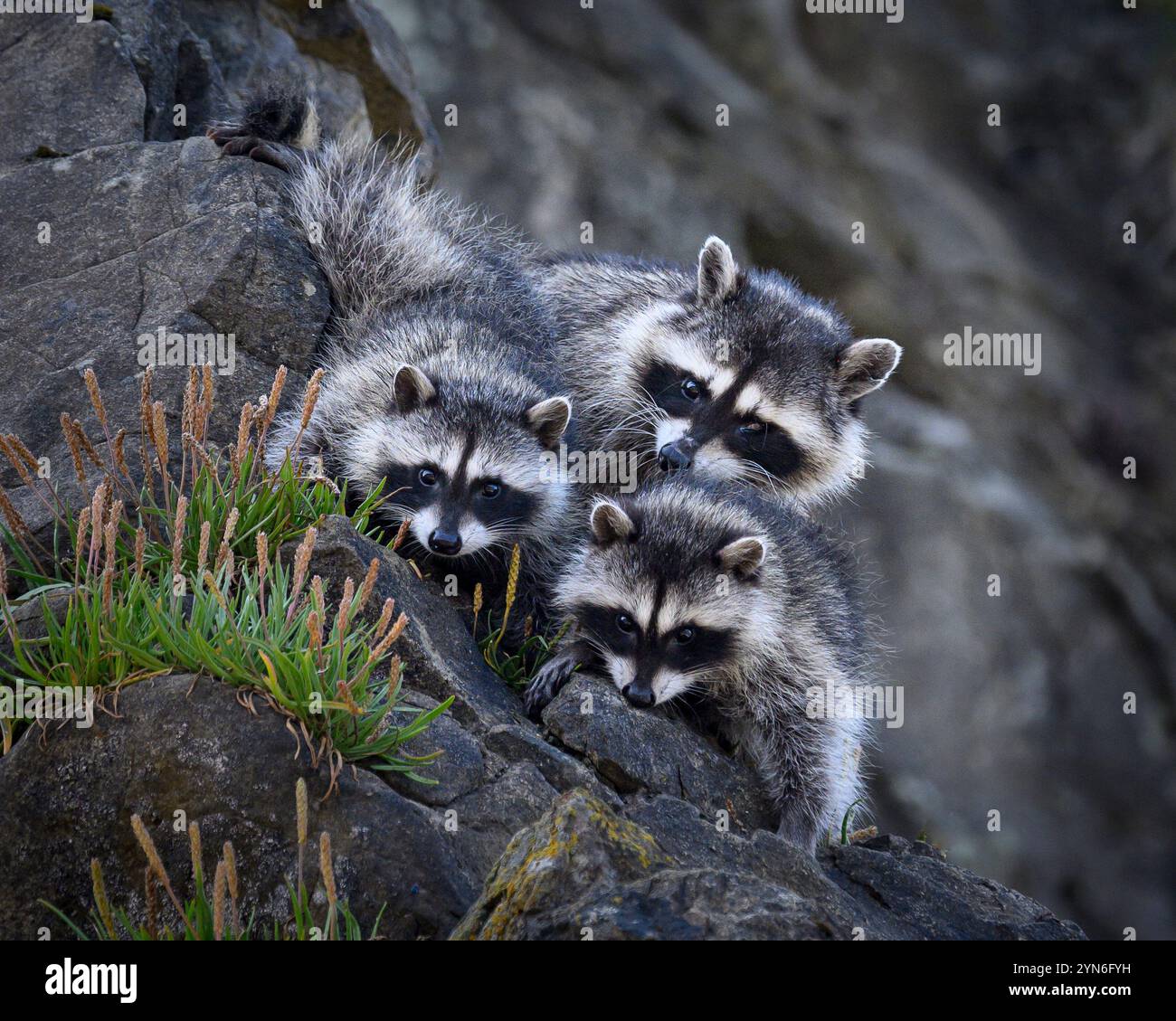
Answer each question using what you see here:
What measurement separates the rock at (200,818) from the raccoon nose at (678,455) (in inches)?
120

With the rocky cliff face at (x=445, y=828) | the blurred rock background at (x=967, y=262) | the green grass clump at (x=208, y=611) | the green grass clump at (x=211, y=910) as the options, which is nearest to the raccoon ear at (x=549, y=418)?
the rocky cliff face at (x=445, y=828)

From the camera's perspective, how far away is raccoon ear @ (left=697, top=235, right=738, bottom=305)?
7895mm

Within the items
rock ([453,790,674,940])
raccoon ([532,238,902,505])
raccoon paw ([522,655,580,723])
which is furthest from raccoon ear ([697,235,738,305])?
rock ([453,790,674,940])

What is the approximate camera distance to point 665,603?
246 inches

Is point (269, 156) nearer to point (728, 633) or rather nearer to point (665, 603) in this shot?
point (665, 603)

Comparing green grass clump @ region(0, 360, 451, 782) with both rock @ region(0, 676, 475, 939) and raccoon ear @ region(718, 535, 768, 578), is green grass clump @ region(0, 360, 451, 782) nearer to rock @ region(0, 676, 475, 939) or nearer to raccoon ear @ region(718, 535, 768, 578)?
rock @ region(0, 676, 475, 939)

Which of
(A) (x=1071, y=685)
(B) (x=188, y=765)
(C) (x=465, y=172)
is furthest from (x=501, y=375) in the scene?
(A) (x=1071, y=685)

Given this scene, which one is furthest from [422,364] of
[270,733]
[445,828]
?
[445,828]

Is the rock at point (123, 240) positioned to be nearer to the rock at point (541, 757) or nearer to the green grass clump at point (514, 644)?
the green grass clump at point (514, 644)

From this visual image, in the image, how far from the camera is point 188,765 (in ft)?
15.2

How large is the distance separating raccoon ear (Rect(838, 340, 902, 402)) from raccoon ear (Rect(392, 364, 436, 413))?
8.53ft

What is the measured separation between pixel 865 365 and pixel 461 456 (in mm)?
2704

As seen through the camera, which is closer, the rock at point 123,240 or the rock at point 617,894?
the rock at point 617,894

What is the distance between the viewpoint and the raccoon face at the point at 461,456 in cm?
668
